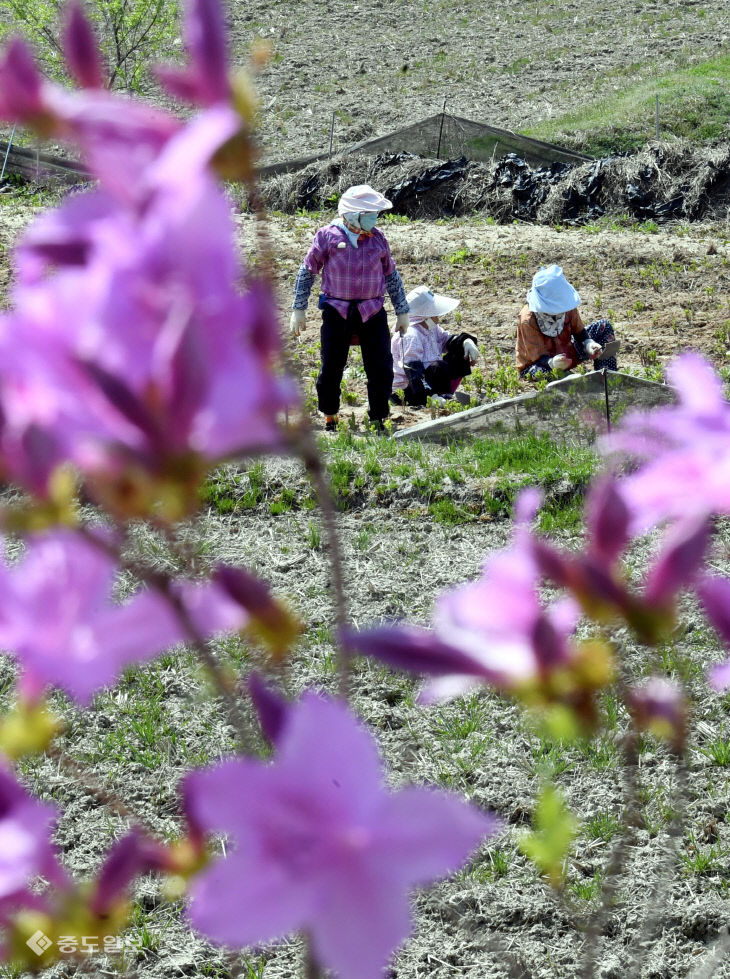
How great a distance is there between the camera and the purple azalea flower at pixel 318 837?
51 cm

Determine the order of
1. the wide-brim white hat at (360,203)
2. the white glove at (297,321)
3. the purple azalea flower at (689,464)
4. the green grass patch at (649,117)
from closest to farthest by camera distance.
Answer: the purple azalea flower at (689,464) < the wide-brim white hat at (360,203) < the white glove at (297,321) < the green grass patch at (649,117)

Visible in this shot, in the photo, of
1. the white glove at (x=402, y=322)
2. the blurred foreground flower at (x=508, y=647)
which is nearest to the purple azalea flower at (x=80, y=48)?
the blurred foreground flower at (x=508, y=647)

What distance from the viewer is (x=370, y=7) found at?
103ft

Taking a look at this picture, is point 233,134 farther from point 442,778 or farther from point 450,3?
point 450,3

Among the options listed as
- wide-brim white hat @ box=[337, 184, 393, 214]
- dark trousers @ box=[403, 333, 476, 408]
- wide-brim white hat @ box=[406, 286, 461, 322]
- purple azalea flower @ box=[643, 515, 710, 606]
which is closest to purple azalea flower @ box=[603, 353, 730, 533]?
purple azalea flower @ box=[643, 515, 710, 606]

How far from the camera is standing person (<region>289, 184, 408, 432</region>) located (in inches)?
243

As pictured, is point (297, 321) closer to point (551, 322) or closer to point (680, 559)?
point (551, 322)

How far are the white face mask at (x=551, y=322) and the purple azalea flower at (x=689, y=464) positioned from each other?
6.52m

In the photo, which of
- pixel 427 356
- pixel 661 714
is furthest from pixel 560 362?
pixel 661 714

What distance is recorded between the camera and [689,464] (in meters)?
0.62

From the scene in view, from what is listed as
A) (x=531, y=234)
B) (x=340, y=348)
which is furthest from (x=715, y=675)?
(x=531, y=234)

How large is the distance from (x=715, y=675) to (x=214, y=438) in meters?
→ 0.51

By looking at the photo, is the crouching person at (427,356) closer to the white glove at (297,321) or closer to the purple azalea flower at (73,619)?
the white glove at (297,321)

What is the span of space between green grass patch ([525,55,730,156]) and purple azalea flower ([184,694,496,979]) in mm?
18149
